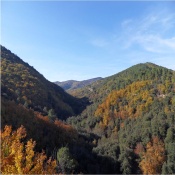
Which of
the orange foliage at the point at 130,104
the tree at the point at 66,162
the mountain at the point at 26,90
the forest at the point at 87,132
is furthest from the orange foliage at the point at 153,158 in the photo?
the mountain at the point at 26,90

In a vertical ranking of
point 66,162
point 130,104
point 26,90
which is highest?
point 26,90

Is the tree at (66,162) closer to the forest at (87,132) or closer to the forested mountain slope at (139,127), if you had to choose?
the forest at (87,132)

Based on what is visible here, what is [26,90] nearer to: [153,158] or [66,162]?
[153,158]

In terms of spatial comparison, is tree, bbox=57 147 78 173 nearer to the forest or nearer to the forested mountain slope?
the forest

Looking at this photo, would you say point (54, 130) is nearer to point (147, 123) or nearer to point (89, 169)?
point (89, 169)

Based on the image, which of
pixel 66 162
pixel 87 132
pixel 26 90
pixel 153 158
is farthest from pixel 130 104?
pixel 66 162

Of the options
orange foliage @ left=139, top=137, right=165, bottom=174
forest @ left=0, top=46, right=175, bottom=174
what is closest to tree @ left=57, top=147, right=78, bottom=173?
forest @ left=0, top=46, right=175, bottom=174

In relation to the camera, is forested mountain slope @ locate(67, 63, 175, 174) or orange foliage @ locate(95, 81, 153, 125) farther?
orange foliage @ locate(95, 81, 153, 125)
